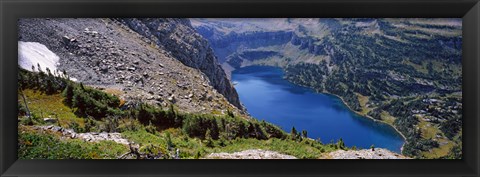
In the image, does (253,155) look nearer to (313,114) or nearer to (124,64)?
(124,64)

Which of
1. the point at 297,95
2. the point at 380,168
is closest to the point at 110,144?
the point at 380,168

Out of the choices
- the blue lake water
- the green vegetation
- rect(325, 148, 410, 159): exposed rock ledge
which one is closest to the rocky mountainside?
rect(325, 148, 410, 159): exposed rock ledge

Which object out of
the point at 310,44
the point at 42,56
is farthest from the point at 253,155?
the point at 310,44

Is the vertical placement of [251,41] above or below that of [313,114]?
above

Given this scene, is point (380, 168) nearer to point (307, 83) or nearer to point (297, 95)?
point (297, 95)
